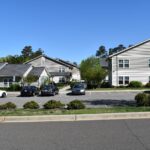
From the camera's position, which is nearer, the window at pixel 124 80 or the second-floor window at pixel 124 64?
the second-floor window at pixel 124 64

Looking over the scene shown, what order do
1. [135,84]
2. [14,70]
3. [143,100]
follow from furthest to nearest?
1. [14,70]
2. [135,84]
3. [143,100]

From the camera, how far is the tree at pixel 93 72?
59.7 meters

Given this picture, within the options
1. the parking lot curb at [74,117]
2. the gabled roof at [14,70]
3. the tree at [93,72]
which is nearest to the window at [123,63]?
the tree at [93,72]

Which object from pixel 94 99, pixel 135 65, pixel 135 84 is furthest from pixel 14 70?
pixel 94 99

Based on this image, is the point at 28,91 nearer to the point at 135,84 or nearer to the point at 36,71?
the point at 135,84

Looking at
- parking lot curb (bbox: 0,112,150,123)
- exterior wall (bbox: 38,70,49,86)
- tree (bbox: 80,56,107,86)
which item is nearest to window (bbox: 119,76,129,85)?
tree (bbox: 80,56,107,86)

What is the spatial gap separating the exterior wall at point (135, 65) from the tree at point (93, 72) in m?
2.10

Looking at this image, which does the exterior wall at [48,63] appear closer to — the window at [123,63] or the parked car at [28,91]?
the window at [123,63]

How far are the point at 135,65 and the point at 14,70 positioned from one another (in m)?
21.2

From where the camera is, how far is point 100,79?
196 ft

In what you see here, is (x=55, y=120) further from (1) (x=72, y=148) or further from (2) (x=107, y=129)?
(1) (x=72, y=148)

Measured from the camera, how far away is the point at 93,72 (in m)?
60.1

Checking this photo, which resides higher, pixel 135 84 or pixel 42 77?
pixel 42 77

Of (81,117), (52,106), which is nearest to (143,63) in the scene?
(52,106)
